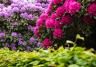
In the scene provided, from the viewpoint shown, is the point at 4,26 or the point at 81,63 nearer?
the point at 81,63

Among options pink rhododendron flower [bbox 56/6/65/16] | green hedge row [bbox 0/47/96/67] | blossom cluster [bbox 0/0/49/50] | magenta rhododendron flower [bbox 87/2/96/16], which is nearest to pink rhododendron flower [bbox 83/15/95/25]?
magenta rhododendron flower [bbox 87/2/96/16]

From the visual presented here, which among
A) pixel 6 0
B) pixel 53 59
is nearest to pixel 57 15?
pixel 53 59

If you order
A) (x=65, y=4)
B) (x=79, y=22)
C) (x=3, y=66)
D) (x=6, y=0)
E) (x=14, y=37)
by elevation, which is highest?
(x=6, y=0)

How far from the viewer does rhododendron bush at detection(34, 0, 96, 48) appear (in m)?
6.35

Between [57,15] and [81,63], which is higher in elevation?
[57,15]

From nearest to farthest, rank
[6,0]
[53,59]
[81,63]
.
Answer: [81,63]
[53,59]
[6,0]

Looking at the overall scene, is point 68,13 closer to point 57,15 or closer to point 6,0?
point 57,15

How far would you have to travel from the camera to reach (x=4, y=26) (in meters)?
10.0

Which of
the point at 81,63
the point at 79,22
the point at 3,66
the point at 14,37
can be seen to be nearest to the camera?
the point at 81,63

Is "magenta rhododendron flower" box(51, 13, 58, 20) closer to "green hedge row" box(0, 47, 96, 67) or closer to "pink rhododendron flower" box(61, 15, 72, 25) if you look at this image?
"pink rhododendron flower" box(61, 15, 72, 25)

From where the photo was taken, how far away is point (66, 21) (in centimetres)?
650

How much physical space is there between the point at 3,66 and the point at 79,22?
107 inches

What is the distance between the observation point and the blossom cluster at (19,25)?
9.62 meters

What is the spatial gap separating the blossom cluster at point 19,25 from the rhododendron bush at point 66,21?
2413mm
